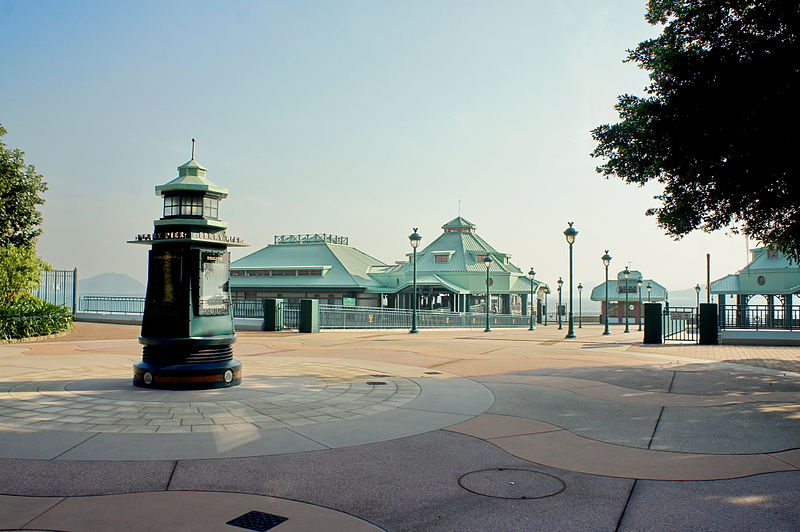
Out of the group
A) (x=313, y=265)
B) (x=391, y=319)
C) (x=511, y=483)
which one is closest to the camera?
(x=511, y=483)

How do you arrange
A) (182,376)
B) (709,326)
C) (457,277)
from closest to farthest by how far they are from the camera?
(182,376), (709,326), (457,277)

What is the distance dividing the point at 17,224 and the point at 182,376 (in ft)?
64.9

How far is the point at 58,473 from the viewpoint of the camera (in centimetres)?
552

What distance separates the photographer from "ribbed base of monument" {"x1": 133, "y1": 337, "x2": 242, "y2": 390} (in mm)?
10109

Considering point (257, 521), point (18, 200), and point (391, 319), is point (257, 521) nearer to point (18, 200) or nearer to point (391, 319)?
point (18, 200)

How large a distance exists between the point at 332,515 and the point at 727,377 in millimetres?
11333

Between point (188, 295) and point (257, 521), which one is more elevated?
point (188, 295)

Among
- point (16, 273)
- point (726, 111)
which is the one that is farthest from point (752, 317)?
point (16, 273)

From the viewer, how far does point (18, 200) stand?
24844mm

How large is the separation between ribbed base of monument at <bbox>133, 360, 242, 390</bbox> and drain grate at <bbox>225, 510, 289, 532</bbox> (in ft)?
19.2

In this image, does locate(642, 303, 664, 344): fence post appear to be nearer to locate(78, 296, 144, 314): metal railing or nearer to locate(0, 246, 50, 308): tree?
locate(0, 246, 50, 308): tree

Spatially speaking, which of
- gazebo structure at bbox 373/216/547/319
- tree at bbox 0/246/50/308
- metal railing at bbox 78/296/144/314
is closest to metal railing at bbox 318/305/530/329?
gazebo structure at bbox 373/216/547/319

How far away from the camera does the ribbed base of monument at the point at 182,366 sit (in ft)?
33.2

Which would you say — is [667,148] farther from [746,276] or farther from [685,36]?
[746,276]
